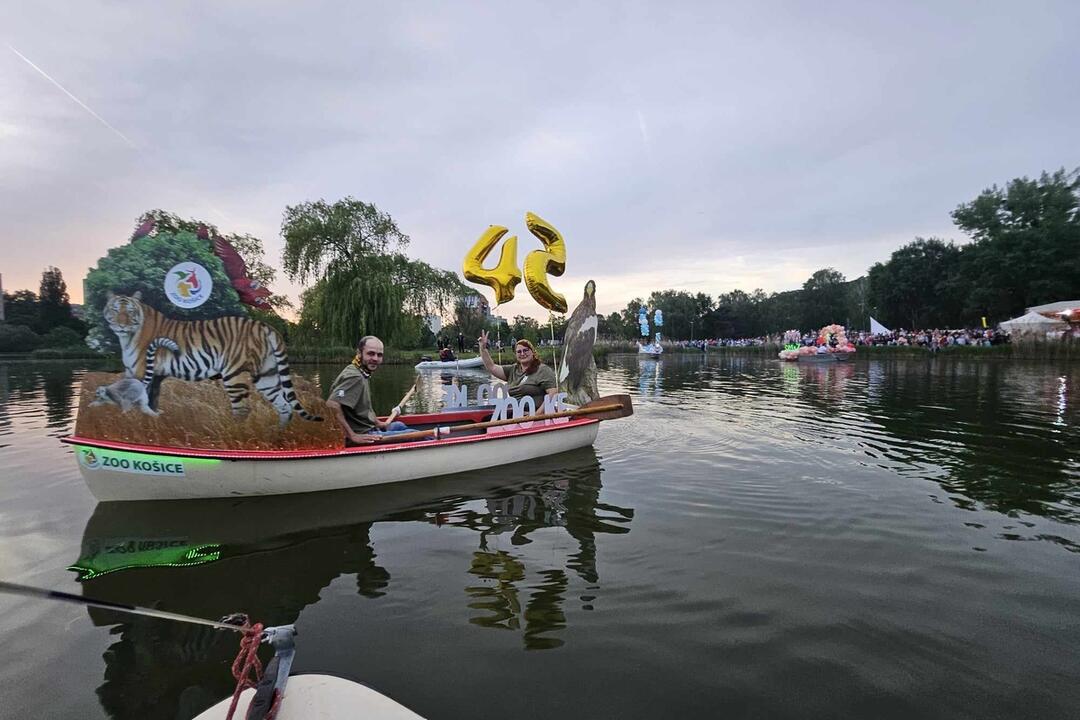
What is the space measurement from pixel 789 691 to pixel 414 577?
293 centimetres

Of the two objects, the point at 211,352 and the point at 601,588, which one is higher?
the point at 211,352

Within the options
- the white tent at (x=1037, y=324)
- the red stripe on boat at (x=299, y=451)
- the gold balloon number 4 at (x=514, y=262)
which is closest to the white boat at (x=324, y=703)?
the red stripe on boat at (x=299, y=451)

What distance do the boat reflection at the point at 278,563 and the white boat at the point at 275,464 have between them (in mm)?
210

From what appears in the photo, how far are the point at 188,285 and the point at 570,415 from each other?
18.4 ft

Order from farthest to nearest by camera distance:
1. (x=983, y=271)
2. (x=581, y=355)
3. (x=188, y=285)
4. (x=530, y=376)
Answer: (x=983, y=271) < (x=581, y=355) < (x=530, y=376) < (x=188, y=285)

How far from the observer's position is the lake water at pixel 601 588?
301cm

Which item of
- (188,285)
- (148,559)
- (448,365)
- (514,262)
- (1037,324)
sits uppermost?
(514,262)

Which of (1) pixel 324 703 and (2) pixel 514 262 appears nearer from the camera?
(1) pixel 324 703

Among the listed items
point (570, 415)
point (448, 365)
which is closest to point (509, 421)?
point (570, 415)

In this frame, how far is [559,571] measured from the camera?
14.9 feet

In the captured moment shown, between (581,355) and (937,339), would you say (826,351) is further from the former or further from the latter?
(581,355)

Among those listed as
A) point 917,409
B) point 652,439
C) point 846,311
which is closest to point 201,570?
point 652,439

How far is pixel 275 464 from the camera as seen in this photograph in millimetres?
5988

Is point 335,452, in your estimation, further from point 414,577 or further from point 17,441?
point 17,441
